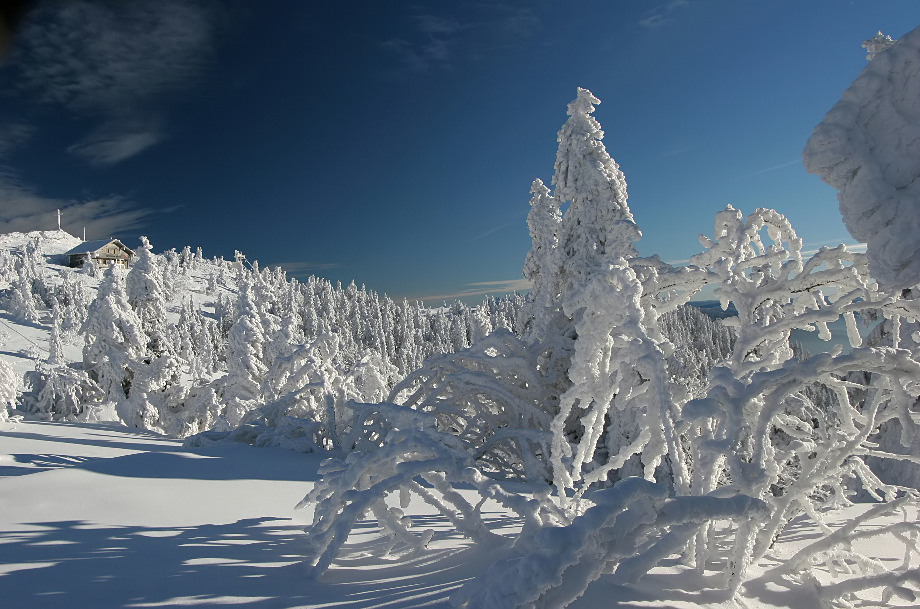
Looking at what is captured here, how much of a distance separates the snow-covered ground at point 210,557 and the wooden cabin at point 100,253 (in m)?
105

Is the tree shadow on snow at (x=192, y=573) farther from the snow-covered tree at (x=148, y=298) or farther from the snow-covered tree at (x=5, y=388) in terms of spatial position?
the snow-covered tree at (x=148, y=298)

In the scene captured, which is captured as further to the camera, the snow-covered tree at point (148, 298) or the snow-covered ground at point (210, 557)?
the snow-covered tree at point (148, 298)

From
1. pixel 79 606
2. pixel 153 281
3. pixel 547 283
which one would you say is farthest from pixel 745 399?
pixel 153 281

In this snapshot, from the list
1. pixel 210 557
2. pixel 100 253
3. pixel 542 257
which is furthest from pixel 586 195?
pixel 100 253

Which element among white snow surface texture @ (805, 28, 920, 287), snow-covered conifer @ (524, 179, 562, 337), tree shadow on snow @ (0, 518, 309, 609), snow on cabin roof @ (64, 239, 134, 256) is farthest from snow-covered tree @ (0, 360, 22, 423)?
snow on cabin roof @ (64, 239, 134, 256)

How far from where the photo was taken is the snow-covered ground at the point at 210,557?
2.20 metres

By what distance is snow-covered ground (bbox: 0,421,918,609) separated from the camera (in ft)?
7.21

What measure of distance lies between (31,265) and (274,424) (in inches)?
3913

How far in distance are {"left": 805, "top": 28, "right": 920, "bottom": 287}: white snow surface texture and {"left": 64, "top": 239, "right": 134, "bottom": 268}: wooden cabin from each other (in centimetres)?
10886

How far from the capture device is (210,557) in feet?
8.79

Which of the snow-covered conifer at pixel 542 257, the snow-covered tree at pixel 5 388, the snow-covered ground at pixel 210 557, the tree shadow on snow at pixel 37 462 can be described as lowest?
the snow-covered ground at pixel 210 557

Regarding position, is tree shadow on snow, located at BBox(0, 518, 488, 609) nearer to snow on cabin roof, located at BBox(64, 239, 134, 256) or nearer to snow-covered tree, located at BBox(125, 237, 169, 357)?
snow-covered tree, located at BBox(125, 237, 169, 357)

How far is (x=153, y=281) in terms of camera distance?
74.0ft

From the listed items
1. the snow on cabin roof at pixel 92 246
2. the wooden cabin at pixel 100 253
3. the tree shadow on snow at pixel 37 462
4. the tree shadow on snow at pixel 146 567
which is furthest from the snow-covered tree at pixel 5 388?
the snow on cabin roof at pixel 92 246
